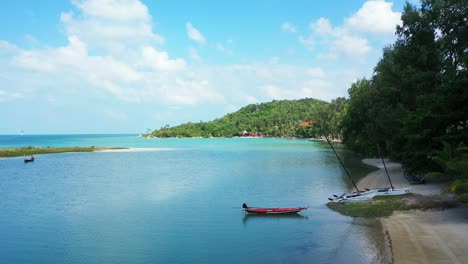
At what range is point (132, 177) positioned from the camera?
182ft

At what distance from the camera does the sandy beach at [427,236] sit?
16.9m

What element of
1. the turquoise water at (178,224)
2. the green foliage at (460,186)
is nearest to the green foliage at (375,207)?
the turquoise water at (178,224)

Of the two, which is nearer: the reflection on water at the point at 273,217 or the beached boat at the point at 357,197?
the reflection on water at the point at 273,217

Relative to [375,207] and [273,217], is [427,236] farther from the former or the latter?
[273,217]

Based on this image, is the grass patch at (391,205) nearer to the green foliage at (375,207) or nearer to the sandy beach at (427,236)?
the green foliage at (375,207)

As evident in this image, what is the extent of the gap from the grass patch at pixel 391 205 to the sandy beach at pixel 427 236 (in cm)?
92

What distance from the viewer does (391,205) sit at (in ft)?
90.1

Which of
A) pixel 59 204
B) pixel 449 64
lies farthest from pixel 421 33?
pixel 59 204

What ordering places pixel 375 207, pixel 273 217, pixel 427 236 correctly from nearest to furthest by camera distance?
pixel 427 236 → pixel 375 207 → pixel 273 217

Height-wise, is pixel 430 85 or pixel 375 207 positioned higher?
pixel 430 85

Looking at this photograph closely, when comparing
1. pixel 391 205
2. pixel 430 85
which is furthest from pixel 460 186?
pixel 430 85

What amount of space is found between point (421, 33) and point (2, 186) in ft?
167

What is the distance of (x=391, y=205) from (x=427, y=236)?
7.89 meters

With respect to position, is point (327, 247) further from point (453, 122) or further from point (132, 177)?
point (132, 177)
